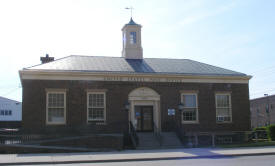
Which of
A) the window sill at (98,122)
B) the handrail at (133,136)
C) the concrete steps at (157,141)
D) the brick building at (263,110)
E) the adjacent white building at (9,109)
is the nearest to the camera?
the handrail at (133,136)

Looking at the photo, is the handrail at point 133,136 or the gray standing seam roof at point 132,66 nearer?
the handrail at point 133,136

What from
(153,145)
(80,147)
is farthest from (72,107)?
(153,145)

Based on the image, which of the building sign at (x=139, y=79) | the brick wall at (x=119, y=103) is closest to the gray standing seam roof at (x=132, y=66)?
the building sign at (x=139, y=79)

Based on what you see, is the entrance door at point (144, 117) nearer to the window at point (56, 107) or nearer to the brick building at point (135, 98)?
the brick building at point (135, 98)

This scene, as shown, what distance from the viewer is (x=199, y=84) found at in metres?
28.0

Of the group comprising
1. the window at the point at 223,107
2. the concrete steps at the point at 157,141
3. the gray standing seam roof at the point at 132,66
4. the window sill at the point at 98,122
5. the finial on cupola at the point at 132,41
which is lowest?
the concrete steps at the point at 157,141

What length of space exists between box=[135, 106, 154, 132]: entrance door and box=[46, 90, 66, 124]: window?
553cm

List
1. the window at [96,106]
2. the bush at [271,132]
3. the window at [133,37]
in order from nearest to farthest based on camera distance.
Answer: the window at [96,106] < the bush at [271,132] < the window at [133,37]

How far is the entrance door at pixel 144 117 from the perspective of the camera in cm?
2688

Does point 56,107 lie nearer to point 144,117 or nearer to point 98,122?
point 98,122

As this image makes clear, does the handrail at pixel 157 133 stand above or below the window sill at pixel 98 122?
below

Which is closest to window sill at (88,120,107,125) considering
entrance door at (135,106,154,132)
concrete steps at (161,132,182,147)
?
entrance door at (135,106,154,132)

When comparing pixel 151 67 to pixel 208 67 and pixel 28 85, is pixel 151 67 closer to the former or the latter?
pixel 208 67

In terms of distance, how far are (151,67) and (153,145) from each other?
23.8 ft
